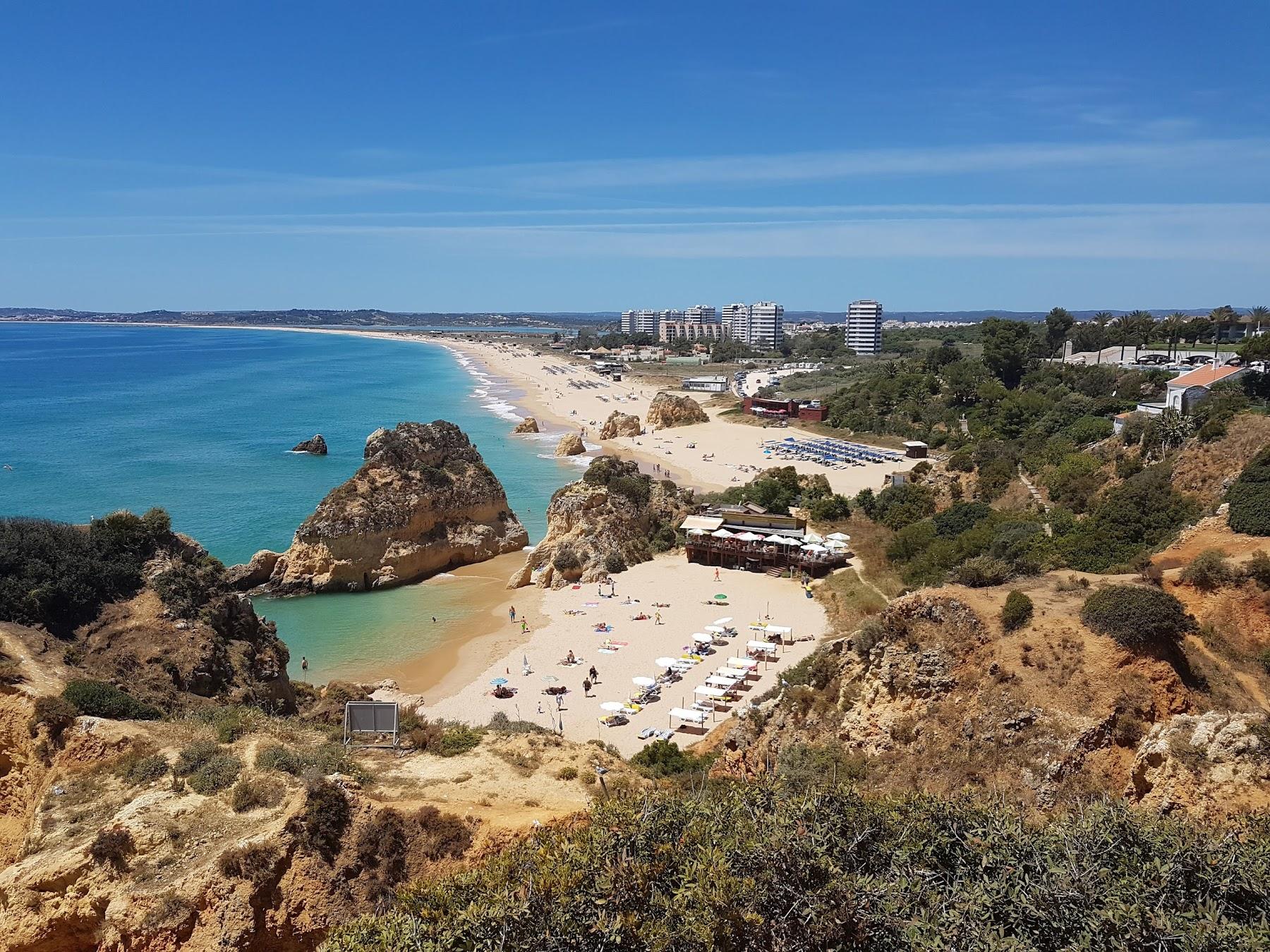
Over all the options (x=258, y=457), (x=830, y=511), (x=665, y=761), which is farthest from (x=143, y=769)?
(x=258, y=457)

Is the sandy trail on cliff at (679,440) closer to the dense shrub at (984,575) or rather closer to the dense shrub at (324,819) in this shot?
the dense shrub at (984,575)

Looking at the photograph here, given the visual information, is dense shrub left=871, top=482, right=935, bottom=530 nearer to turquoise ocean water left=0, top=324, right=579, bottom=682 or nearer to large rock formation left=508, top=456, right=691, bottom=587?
large rock formation left=508, top=456, right=691, bottom=587

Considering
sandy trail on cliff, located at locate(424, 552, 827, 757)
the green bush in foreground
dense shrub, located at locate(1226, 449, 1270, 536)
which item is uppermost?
dense shrub, located at locate(1226, 449, 1270, 536)

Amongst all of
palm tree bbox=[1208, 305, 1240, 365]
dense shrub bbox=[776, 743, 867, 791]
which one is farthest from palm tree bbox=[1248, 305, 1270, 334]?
dense shrub bbox=[776, 743, 867, 791]

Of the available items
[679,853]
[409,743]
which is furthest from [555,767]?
[679,853]

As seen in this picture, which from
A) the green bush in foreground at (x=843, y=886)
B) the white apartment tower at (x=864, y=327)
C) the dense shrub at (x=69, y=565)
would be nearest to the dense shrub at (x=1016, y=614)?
the green bush in foreground at (x=843, y=886)
